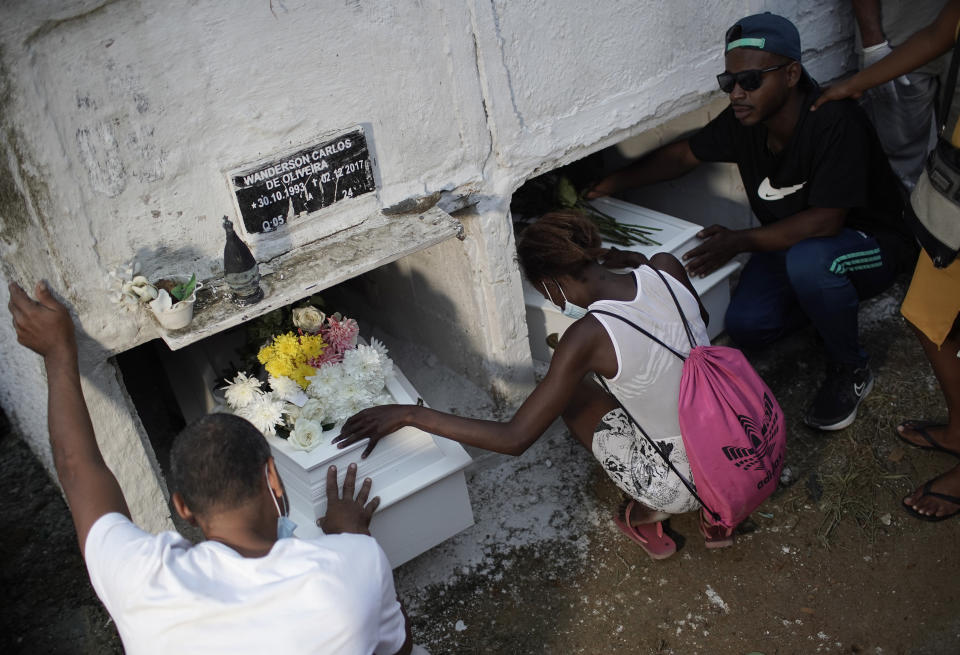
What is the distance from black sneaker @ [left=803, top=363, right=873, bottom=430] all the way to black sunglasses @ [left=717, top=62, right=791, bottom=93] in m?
1.48

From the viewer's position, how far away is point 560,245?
3236 millimetres

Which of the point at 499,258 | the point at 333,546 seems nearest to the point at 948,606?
the point at 499,258

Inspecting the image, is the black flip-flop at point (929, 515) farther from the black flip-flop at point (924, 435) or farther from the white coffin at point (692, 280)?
the white coffin at point (692, 280)

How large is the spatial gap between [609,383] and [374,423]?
886 millimetres

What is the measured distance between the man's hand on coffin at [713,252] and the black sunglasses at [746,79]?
2.48 ft

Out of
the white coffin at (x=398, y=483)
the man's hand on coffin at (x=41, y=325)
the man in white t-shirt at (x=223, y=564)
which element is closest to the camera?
the man in white t-shirt at (x=223, y=564)

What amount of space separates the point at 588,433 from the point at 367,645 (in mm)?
1723

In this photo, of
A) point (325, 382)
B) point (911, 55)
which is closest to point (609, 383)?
point (325, 382)

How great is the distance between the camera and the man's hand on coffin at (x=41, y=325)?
260cm

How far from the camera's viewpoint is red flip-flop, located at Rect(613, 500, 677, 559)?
3559 millimetres

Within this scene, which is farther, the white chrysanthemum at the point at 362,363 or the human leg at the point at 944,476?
the human leg at the point at 944,476

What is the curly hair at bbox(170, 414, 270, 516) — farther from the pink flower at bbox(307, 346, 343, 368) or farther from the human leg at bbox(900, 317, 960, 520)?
the human leg at bbox(900, 317, 960, 520)

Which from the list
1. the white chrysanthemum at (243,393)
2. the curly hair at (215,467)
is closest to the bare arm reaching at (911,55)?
the white chrysanthemum at (243,393)

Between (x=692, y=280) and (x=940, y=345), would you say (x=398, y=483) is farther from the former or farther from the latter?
(x=940, y=345)
